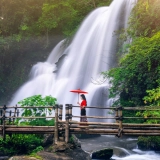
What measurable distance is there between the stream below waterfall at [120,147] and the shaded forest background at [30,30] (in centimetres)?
1340

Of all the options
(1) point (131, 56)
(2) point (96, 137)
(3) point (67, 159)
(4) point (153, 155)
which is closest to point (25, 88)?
(2) point (96, 137)

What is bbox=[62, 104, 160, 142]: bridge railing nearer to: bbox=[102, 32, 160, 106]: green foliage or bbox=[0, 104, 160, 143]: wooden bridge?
bbox=[0, 104, 160, 143]: wooden bridge

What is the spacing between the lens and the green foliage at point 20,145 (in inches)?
301

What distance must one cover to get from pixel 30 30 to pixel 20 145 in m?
20.6

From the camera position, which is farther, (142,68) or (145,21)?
(145,21)

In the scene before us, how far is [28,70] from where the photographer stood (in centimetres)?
2492

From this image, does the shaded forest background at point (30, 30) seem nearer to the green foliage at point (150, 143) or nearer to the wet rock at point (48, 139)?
the green foliage at point (150, 143)

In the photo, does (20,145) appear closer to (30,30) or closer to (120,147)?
(120,147)

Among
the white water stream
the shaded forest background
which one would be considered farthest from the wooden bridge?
the shaded forest background

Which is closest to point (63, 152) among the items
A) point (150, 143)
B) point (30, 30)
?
point (150, 143)

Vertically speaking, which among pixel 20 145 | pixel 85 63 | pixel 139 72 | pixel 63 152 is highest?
pixel 85 63

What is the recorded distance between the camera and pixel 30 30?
26.8m

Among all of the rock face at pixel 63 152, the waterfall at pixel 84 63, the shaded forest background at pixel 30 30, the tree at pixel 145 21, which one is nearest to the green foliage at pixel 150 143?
the rock face at pixel 63 152

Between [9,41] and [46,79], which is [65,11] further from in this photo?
[46,79]
